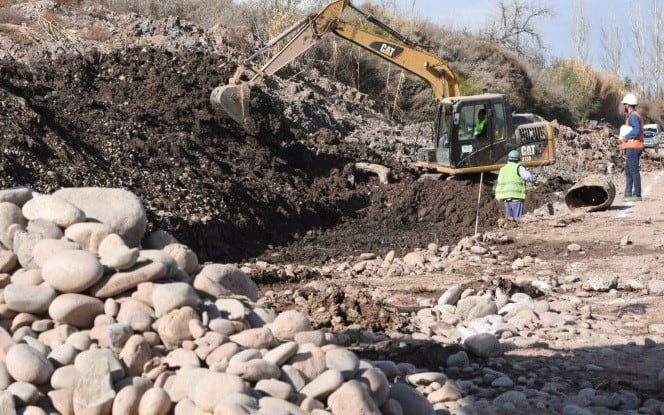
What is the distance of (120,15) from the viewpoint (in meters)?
23.5

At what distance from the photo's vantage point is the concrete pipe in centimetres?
1611

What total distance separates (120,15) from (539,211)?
1178 cm

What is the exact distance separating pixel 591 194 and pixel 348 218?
168 inches

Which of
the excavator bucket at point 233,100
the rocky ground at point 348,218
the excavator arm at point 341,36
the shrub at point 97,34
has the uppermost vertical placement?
the shrub at point 97,34

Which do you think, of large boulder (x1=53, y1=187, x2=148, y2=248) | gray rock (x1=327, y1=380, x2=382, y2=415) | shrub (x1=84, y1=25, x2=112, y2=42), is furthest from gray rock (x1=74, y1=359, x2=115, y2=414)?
shrub (x1=84, y1=25, x2=112, y2=42)

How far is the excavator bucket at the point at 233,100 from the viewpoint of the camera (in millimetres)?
17688

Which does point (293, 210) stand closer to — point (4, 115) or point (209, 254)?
point (209, 254)

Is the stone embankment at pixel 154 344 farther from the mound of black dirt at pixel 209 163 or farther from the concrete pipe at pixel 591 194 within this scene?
the concrete pipe at pixel 591 194

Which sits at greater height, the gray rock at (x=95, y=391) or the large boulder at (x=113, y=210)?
the large boulder at (x=113, y=210)

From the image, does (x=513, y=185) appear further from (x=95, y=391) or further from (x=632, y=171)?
(x=95, y=391)

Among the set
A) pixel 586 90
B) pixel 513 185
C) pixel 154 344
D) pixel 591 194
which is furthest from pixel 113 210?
pixel 586 90

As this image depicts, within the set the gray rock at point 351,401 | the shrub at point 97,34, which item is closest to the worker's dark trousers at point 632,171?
the shrub at point 97,34

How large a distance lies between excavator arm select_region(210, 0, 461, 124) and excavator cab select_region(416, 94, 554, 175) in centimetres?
137

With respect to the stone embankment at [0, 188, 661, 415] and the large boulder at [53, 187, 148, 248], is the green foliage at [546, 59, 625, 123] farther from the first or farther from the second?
the large boulder at [53, 187, 148, 248]
